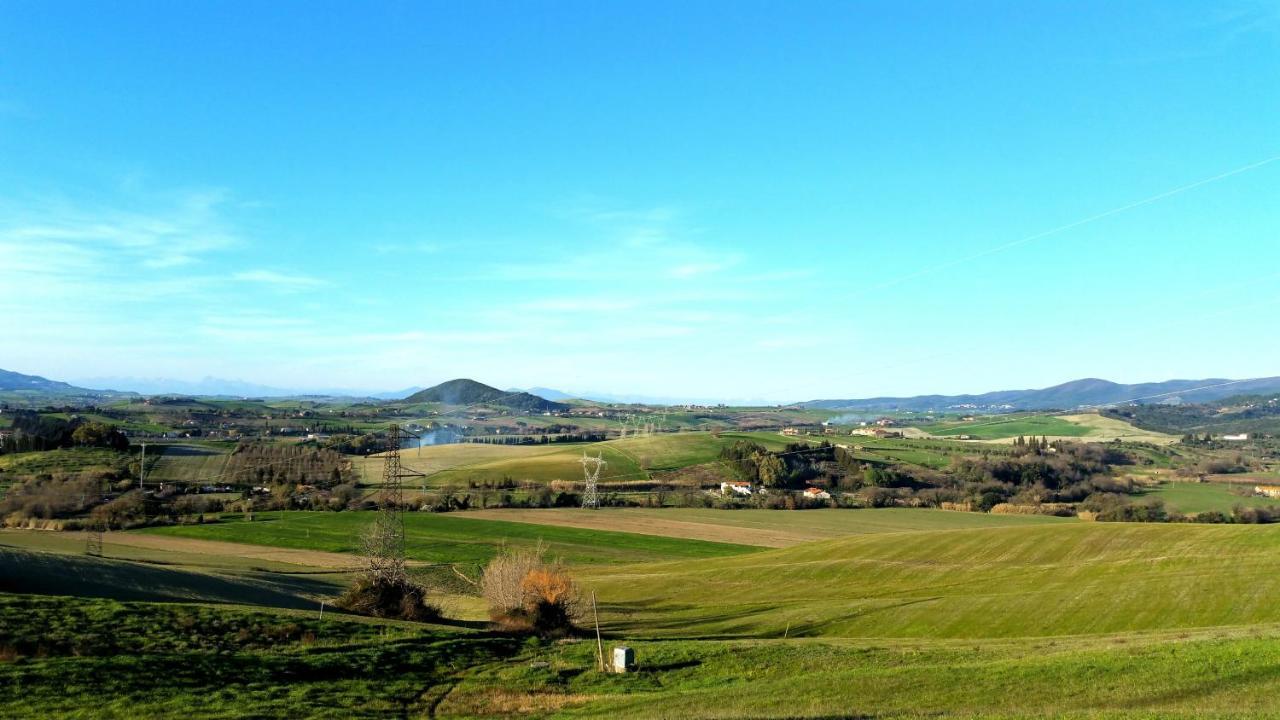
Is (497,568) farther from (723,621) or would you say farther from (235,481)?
(235,481)

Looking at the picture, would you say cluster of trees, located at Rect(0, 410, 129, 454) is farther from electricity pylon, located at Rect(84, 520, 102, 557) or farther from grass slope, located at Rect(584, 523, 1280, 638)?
grass slope, located at Rect(584, 523, 1280, 638)

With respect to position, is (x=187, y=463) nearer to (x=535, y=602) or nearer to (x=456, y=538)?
(x=456, y=538)

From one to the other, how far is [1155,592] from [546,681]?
97.6ft

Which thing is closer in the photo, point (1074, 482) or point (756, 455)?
point (1074, 482)

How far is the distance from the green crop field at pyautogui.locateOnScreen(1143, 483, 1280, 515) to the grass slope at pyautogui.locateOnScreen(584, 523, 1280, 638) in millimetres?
41090

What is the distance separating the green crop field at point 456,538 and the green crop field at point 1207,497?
60018mm

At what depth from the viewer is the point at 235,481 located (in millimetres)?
114062

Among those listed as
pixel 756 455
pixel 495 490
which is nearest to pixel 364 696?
pixel 495 490

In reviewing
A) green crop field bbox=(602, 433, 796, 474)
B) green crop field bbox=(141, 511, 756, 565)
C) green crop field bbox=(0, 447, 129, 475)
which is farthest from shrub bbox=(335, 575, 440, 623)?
green crop field bbox=(602, 433, 796, 474)

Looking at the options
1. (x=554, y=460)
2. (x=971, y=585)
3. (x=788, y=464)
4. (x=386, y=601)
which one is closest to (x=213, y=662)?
(x=386, y=601)

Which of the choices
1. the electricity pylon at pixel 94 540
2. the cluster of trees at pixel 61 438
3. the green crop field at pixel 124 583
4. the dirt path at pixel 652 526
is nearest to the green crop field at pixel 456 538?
the dirt path at pixel 652 526

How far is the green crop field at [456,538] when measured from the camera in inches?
2906

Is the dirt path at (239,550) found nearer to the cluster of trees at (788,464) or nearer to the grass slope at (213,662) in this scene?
the grass slope at (213,662)

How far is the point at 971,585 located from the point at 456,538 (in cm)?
5354
